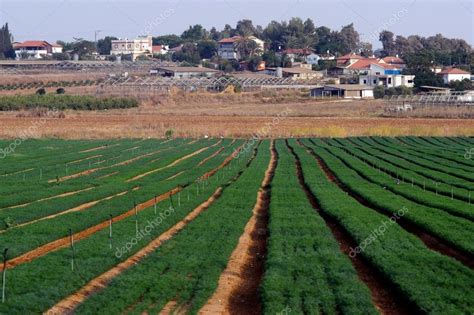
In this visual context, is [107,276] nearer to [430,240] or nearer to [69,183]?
[430,240]

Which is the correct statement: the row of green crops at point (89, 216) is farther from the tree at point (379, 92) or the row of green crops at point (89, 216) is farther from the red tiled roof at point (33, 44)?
the red tiled roof at point (33, 44)

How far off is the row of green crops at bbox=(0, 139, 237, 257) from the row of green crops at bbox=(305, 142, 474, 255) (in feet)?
21.1

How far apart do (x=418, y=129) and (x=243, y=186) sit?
37042 millimetres

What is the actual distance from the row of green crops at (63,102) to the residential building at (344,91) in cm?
2884

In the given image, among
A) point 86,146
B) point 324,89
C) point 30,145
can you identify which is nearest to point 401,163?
point 86,146

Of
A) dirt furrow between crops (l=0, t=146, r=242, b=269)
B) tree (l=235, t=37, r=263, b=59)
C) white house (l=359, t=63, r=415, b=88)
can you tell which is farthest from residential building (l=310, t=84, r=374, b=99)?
dirt furrow between crops (l=0, t=146, r=242, b=269)

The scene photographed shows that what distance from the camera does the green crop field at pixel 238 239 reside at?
1188cm

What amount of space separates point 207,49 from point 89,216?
→ 17239 centimetres

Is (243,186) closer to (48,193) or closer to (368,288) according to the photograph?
(48,193)

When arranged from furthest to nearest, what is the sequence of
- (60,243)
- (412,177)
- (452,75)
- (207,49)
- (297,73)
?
(207,49) → (297,73) → (452,75) → (412,177) → (60,243)

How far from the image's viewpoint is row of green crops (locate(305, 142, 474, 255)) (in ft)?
55.1

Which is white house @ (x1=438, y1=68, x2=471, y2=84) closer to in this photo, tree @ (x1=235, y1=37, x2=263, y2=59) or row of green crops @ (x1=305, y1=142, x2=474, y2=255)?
tree @ (x1=235, y1=37, x2=263, y2=59)

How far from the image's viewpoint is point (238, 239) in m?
17.1

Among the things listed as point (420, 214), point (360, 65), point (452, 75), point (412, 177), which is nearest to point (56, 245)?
point (420, 214)
